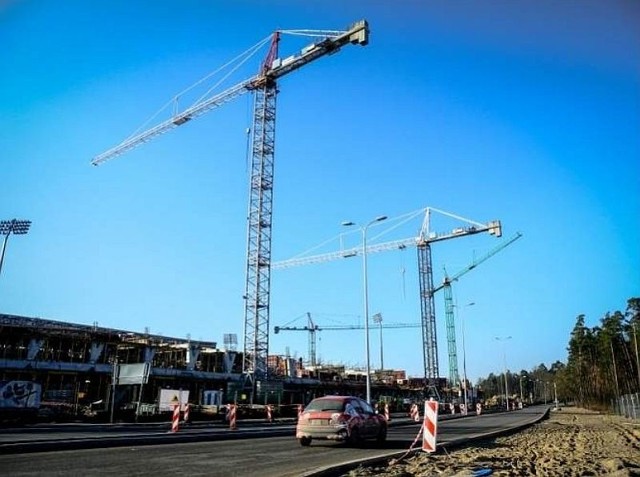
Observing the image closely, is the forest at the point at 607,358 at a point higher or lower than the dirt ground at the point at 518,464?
higher

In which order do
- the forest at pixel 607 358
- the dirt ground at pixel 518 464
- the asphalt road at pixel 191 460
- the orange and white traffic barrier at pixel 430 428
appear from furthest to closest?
1. the forest at pixel 607 358
2. the orange and white traffic barrier at pixel 430 428
3. the asphalt road at pixel 191 460
4. the dirt ground at pixel 518 464

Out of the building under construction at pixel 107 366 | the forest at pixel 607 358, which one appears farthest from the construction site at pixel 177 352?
the forest at pixel 607 358

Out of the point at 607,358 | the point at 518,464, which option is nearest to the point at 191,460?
the point at 518,464

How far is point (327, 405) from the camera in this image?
51.6 feet

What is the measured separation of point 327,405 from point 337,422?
68cm

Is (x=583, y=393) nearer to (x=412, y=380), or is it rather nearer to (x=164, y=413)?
(x=412, y=380)

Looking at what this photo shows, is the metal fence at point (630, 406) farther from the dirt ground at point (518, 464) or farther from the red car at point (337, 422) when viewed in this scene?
the red car at point (337, 422)

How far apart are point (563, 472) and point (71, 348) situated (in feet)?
200

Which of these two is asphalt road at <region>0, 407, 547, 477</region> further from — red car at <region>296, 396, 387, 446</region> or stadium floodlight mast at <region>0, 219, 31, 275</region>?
stadium floodlight mast at <region>0, 219, 31, 275</region>

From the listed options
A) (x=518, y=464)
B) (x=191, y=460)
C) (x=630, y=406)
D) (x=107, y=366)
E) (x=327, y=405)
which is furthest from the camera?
(x=107, y=366)

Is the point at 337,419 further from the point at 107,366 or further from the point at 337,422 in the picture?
the point at 107,366

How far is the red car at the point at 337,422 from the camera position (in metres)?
15.2

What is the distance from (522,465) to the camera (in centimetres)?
1107

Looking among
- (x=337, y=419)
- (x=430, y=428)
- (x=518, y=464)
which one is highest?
(x=337, y=419)
